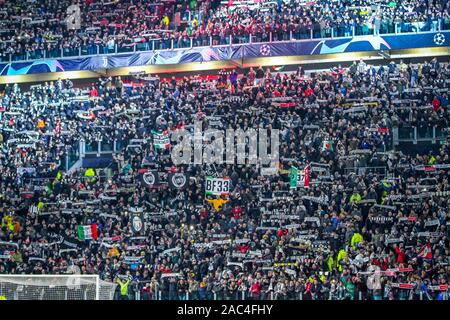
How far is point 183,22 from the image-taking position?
44.9 metres

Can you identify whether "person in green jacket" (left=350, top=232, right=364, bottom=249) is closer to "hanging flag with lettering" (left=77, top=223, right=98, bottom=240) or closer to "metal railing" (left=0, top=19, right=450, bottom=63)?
"hanging flag with lettering" (left=77, top=223, right=98, bottom=240)

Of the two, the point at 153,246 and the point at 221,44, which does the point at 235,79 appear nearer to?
the point at 221,44

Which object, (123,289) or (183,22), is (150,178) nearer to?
(123,289)

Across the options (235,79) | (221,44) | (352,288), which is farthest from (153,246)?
(221,44)

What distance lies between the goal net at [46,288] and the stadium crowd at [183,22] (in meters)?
19.9

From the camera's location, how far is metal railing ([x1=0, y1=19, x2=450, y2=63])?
4038cm

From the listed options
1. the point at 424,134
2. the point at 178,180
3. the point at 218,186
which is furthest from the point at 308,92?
the point at 178,180

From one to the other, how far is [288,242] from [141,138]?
9.06 m

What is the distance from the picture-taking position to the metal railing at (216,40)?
132 ft

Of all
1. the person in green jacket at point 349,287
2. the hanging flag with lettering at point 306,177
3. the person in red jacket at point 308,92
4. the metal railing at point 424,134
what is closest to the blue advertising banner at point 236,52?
the person in red jacket at point 308,92

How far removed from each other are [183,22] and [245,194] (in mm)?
13304

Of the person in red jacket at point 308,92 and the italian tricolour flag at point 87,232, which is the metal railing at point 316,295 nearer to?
the italian tricolour flag at point 87,232

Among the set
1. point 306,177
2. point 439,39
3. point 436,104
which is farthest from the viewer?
point 439,39

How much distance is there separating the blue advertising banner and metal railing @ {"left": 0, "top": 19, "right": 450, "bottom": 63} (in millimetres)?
167
